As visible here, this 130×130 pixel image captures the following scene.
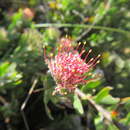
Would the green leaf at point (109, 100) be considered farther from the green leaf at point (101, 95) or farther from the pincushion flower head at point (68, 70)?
the pincushion flower head at point (68, 70)

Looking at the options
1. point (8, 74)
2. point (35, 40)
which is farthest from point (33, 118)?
point (35, 40)

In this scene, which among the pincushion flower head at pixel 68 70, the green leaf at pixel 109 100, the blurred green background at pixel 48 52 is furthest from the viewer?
the blurred green background at pixel 48 52

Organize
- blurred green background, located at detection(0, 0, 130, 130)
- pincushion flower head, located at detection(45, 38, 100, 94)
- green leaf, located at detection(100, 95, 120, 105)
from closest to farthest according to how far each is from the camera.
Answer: pincushion flower head, located at detection(45, 38, 100, 94) → green leaf, located at detection(100, 95, 120, 105) → blurred green background, located at detection(0, 0, 130, 130)

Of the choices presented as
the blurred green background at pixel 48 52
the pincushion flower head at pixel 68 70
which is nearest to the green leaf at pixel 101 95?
the blurred green background at pixel 48 52

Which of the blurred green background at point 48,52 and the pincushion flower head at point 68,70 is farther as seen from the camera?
the blurred green background at point 48,52

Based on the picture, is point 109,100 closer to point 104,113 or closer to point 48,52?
point 104,113

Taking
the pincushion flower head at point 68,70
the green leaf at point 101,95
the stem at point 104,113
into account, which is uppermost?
the pincushion flower head at point 68,70

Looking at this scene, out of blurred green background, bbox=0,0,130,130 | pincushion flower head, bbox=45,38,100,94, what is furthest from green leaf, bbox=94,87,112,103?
pincushion flower head, bbox=45,38,100,94

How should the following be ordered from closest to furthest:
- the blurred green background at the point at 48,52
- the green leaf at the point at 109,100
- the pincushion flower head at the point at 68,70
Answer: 1. the pincushion flower head at the point at 68,70
2. the green leaf at the point at 109,100
3. the blurred green background at the point at 48,52

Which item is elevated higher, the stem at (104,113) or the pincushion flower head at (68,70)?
the pincushion flower head at (68,70)

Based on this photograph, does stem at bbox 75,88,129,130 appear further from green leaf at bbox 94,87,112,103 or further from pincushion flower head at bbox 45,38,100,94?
pincushion flower head at bbox 45,38,100,94
